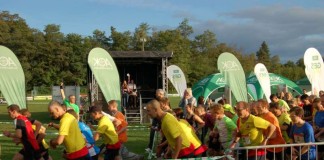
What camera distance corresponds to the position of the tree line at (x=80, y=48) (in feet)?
220

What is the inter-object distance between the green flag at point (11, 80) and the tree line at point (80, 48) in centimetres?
4968

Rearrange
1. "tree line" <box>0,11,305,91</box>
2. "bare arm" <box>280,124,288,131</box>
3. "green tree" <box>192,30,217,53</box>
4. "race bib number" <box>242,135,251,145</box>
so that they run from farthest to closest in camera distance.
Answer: "green tree" <box>192,30,217,53</box> → "tree line" <box>0,11,305,91</box> → "bare arm" <box>280,124,288,131</box> → "race bib number" <box>242,135,251,145</box>

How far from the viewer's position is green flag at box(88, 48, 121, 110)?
15.5 meters

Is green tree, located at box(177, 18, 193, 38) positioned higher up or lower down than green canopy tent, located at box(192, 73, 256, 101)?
higher up

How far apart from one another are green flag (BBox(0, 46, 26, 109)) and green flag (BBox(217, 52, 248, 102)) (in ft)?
23.4

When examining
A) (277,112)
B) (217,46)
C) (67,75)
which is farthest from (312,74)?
(217,46)

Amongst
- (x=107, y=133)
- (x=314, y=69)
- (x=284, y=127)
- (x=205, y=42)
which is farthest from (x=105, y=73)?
(x=205, y=42)

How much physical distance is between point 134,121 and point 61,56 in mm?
48055

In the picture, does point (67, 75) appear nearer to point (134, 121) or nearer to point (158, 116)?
point (134, 121)

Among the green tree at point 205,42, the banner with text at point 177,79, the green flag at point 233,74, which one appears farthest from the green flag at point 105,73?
the green tree at point 205,42

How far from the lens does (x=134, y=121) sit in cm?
2203

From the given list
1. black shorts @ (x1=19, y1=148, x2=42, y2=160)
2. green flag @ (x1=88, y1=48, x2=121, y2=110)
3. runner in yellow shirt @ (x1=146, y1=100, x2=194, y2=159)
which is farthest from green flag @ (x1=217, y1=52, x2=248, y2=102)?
runner in yellow shirt @ (x1=146, y1=100, x2=194, y2=159)

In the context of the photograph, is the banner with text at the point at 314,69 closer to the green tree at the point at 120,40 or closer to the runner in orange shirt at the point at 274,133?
the runner in orange shirt at the point at 274,133

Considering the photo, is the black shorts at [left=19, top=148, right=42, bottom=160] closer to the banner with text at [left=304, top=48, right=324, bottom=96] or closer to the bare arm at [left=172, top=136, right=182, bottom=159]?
the bare arm at [left=172, top=136, right=182, bottom=159]
